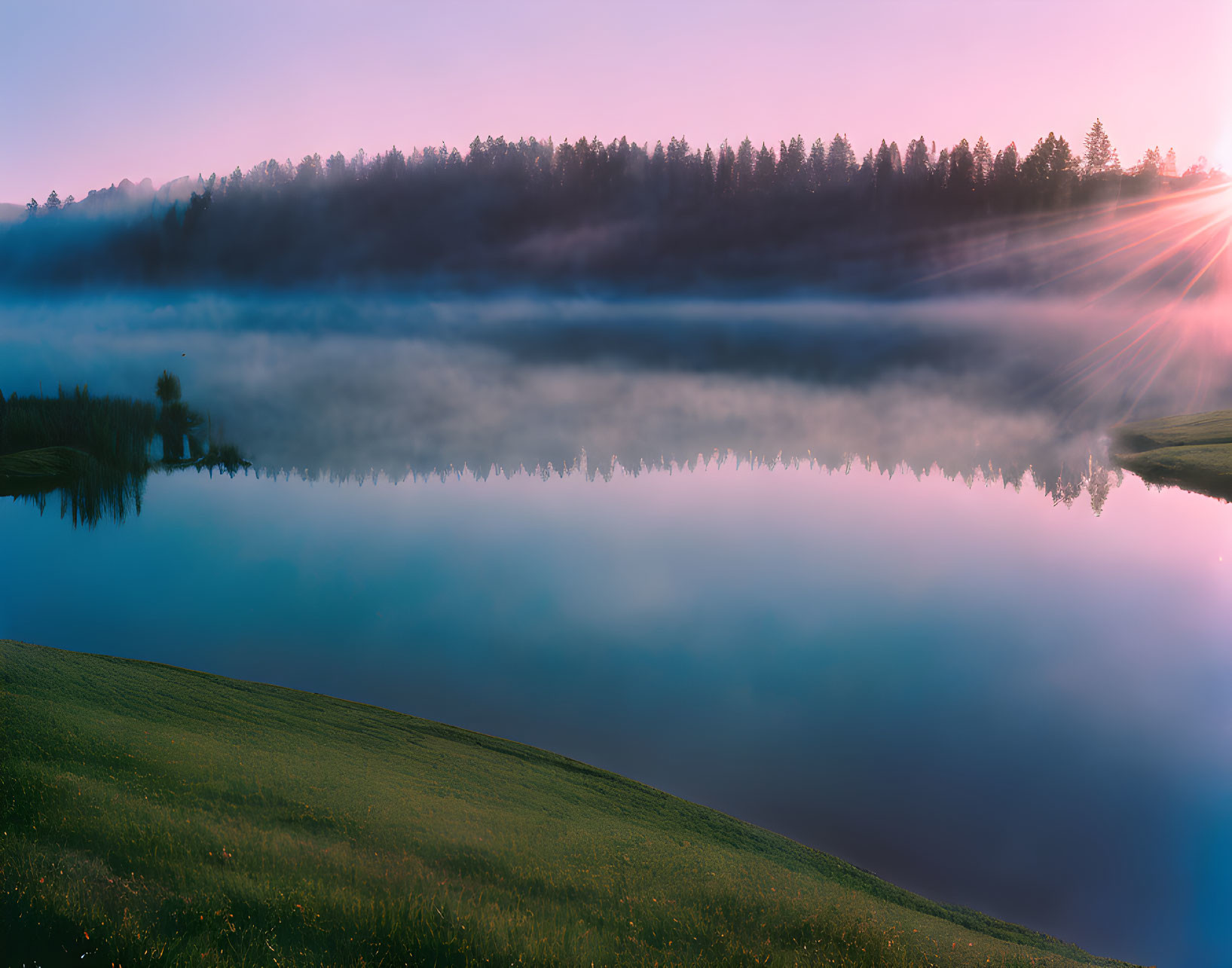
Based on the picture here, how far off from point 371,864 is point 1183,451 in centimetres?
4137

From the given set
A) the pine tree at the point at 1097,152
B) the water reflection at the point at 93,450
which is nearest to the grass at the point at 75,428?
the water reflection at the point at 93,450

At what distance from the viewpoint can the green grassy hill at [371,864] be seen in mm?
4957

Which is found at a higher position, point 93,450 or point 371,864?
point 93,450

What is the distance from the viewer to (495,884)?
21.3 feet

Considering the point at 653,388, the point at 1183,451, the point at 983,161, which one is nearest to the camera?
the point at 1183,451

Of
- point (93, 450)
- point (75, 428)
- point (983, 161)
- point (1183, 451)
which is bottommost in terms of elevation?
point (1183, 451)

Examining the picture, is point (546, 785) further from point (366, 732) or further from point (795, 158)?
point (795, 158)

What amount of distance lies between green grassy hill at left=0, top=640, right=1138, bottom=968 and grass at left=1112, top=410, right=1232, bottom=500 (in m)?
30.3

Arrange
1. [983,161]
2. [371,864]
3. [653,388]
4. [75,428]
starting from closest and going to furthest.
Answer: [371,864] < [75,428] < [653,388] < [983,161]

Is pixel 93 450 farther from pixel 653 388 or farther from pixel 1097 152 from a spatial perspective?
pixel 1097 152

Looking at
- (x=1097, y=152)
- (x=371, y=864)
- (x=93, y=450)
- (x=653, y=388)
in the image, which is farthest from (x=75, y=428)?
(x=1097, y=152)

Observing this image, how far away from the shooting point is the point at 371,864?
629 centimetres

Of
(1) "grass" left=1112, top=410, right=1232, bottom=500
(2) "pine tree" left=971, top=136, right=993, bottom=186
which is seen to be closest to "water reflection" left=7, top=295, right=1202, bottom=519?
(1) "grass" left=1112, top=410, right=1232, bottom=500

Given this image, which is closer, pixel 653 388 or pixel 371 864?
pixel 371 864
